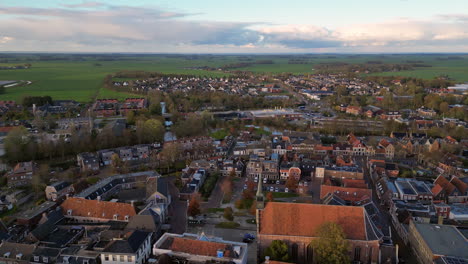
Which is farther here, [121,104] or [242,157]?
[121,104]

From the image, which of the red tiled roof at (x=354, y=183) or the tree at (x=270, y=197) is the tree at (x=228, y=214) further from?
the red tiled roof at (x=354, y=183)

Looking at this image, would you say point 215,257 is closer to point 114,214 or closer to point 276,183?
point 114,214

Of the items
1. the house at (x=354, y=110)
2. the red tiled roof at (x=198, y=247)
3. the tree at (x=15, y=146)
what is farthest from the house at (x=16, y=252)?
the house at (x=354, y=110)

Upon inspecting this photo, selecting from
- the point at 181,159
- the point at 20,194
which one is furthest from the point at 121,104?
the point at 20,194

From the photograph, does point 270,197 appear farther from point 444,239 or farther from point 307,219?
point 444,239

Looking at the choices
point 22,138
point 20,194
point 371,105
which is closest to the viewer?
point 20,194

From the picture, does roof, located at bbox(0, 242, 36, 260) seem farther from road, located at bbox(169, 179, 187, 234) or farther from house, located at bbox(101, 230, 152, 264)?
road, located at bbox(169, 179, 187, 234)

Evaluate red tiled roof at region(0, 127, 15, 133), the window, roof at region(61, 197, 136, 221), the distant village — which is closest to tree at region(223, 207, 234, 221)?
the distant village

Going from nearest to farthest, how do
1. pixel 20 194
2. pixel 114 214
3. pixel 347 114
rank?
pixel 114 214 < pixel 20 194 < pixel 347 114
